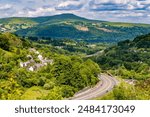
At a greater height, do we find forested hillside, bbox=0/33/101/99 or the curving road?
forested hillside, bbox=0/33/101/99

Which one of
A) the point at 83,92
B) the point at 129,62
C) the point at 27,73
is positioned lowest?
the point at 129,62

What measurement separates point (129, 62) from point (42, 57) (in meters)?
83.2

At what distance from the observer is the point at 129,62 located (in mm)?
178500

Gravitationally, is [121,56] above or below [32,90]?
below

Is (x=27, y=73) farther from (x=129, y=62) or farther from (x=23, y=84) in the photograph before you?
(x=129, y=62)

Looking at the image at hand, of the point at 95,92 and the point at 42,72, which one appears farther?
the point at 42,72

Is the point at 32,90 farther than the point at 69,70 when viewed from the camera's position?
No

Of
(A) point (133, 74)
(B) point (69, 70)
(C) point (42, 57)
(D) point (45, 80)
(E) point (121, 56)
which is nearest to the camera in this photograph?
(D) point (45, 80)

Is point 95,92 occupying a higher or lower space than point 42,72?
lower

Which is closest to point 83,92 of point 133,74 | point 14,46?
point 14,46

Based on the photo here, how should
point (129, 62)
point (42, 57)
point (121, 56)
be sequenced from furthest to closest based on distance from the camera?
point (121, 56)
point (129, 62)
point (42, 57)

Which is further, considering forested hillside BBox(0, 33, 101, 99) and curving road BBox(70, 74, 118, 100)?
curving road BBox(70, 74, 118, 100)

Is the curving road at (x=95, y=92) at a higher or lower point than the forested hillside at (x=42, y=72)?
lower

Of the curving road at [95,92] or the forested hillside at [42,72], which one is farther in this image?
the curving road at [95,92]
